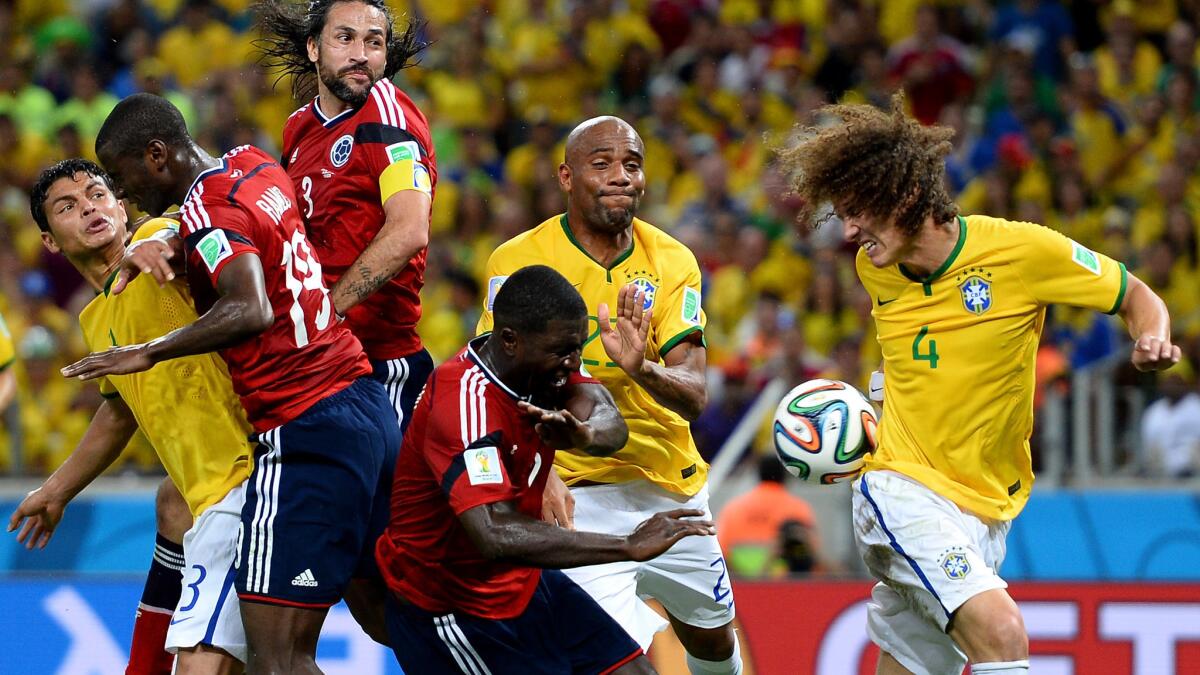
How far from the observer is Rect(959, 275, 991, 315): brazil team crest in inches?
232

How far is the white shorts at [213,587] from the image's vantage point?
549 centimetres

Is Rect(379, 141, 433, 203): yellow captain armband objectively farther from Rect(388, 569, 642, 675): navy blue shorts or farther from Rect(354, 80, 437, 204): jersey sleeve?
Rect(388, 569, 642, 675): navy blue shorts

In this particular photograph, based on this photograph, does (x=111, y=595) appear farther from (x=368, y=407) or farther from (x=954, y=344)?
(x=954, y=344)

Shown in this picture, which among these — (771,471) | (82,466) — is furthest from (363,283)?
(771,471)

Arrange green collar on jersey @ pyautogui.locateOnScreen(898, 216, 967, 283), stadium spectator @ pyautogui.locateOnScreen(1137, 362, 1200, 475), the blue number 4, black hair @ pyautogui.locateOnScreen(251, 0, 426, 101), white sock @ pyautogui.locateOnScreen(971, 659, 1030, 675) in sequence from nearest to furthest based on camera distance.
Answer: white sock @ pyautogui.locateOnScreen(971, 659, 1030, 675) → green collar on jersey @ pyautogui.locateOnScreen(898, 216, 967, 283) → black hair @ pyautogui.locateOnScreen(251, 0, 426, 101) → the blue number 4 → stadium spectator @ pyautogui.locateOnScreen(1137, 362, 1200, 475)

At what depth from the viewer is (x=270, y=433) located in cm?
545

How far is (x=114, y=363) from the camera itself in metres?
4.93

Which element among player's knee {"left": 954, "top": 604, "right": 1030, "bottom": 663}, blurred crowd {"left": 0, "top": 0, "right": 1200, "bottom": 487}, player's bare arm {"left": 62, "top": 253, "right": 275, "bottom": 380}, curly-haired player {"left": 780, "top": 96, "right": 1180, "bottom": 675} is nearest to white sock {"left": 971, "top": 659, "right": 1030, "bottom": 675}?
player's knee {"left": 954, "top": 604, "right": 1030, "bottom": 663}

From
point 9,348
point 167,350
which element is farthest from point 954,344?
point 9,348

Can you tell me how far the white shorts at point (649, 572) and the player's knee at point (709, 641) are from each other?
0.13ft

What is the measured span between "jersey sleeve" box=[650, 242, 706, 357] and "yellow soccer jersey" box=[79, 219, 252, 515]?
160cm

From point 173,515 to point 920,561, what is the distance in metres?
2.74

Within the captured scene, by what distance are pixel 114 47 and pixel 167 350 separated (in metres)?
11.3

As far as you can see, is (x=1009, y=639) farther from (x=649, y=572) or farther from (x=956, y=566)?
(x=649, y=572)
